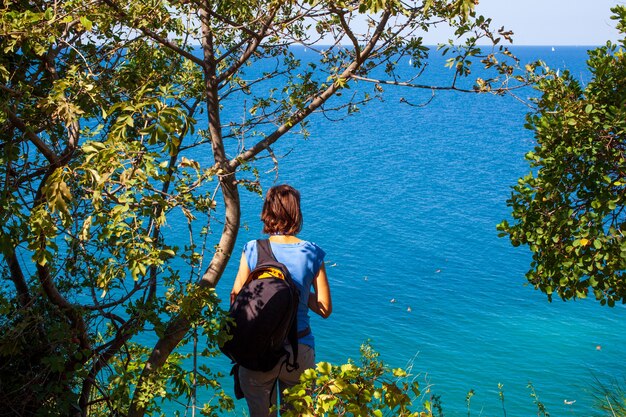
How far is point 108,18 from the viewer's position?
13.3 ft

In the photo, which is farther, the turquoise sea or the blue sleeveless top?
the turquoise sea

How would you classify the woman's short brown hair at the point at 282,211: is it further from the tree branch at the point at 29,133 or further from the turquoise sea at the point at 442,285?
the tree branch at the point at 29,133

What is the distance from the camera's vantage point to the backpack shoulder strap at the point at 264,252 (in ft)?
10.1

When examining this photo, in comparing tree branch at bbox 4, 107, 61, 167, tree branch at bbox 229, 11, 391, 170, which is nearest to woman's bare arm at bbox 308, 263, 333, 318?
tree branch at bbox 229, 11, 391, 170

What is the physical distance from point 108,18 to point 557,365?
1088 centimetres

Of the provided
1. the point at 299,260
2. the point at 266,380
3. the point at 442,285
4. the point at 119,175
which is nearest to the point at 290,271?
the point at 299,260

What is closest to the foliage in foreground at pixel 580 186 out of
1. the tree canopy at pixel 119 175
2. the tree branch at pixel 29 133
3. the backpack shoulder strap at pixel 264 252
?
the tree canopy at pixel 119 175

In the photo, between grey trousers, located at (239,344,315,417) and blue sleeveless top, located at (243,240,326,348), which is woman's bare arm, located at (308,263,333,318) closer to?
blue sleeveless top, located at (243,240,326,348)

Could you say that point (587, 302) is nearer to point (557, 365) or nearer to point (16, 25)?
point (557, 365)

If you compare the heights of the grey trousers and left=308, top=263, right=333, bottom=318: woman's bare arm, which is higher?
left=308, top=263, right=333, bottom=318: woman's bare arm

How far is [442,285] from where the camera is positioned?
16.5 m

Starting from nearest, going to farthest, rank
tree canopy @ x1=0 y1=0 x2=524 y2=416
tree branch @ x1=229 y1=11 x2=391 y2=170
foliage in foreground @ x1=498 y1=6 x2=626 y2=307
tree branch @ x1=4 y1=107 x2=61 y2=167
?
tree canopy @ x1=0 y1=0 x2=524 y2=416, tree branch @ x1=4 y1=107 x2=61 y2=167, tree branch @ x1=229 y1=11 x2=391 y2=170, foliage in foreground @ x1=498 y1=6 x2=626 y2=307

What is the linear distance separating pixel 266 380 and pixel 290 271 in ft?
1.70

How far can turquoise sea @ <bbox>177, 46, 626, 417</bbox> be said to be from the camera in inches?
476
